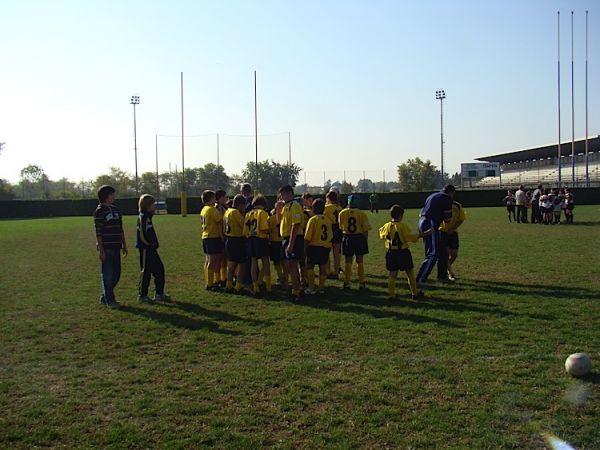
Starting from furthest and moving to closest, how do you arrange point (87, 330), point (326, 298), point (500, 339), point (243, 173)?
1. point (243, 173)
2. point (326, 298)
3. point (87, 330)
4. point (500, 339)

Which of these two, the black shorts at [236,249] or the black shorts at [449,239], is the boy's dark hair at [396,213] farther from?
the black shorts at [236,249]

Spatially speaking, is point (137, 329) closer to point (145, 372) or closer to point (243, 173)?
point (145, 372)

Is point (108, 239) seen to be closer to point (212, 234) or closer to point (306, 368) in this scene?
point (212, 234)

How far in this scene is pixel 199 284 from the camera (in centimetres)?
1093

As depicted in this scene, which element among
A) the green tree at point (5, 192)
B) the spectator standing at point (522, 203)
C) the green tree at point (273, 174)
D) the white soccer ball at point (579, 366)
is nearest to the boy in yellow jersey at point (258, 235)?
the white soccer ball at point (579, 366)

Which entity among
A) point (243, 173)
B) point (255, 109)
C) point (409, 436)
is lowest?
point (409, 436)

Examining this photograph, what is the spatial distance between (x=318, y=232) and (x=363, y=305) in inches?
57.6

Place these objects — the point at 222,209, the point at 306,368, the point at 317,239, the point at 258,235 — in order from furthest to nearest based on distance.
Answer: the point at 222,209 → the point at 258,235 → the point at 317,239 → the point at 306,368

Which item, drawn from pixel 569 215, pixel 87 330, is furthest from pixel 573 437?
pixel 569 215

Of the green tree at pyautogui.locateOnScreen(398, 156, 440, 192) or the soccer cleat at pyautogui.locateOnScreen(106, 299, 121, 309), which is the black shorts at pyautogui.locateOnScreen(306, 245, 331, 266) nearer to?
the soccer cleat at pyautogui.locateOnScreen(106, 299, 121, 309)

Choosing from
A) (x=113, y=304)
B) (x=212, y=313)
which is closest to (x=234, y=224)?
(x=212, y=313)

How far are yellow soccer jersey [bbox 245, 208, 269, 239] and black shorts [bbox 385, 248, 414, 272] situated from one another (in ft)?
6.76

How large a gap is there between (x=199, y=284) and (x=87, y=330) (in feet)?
11.9

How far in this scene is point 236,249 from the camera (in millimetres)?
9547
